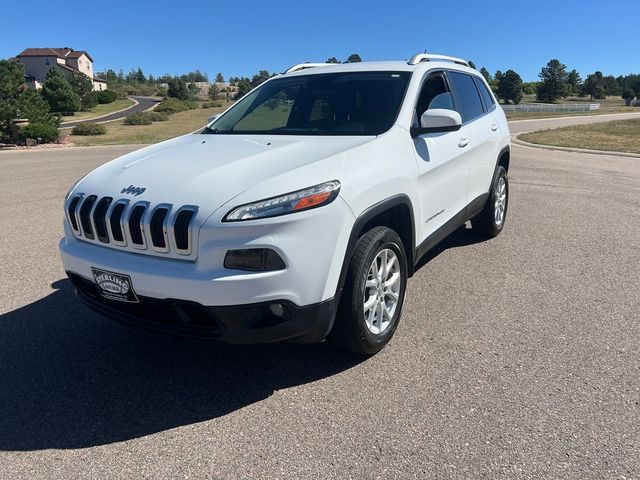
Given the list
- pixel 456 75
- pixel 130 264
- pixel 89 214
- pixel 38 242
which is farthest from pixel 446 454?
pixel 38 242

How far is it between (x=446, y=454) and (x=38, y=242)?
5.49m

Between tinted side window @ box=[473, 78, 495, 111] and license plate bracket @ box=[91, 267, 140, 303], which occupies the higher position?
tinted side window @ box=[473, 78, 495, 111]

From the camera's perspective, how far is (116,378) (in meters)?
3.22

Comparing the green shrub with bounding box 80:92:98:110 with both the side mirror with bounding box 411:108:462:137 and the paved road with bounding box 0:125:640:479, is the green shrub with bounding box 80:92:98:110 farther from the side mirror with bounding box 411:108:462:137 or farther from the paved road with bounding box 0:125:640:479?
the side mirror with bounding box 411:108:462:137

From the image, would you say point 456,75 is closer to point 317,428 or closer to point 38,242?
point 317,428

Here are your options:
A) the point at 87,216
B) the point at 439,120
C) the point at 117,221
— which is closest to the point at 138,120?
the point at 87,216

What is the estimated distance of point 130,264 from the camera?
2.81m

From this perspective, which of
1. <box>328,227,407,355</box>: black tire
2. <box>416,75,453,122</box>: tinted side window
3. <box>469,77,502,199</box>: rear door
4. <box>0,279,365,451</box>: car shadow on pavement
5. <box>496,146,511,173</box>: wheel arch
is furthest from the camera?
<box>496,146,511,173</box>: wheel arch

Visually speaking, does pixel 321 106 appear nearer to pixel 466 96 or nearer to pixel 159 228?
pixel 466 96

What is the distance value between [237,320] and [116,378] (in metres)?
1.09

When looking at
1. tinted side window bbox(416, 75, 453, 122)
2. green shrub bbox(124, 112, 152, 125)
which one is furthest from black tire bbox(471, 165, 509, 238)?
green shrub bbox(124, 112, 152, 125)

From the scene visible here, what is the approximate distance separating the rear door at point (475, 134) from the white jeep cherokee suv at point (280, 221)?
687 mm

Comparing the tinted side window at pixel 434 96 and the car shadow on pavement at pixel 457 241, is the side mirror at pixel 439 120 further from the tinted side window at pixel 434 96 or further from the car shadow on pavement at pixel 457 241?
the car shadow on pavement at pixel 457 241

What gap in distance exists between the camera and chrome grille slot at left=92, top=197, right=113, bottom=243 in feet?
9.76
